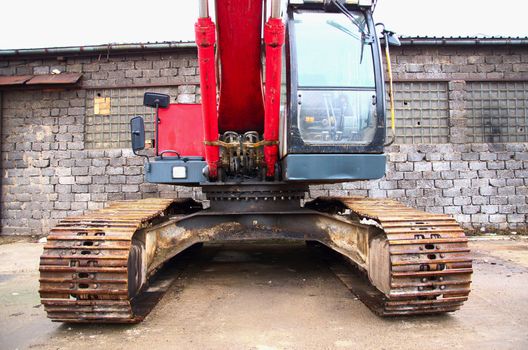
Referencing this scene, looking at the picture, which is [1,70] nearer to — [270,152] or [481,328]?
[270,152]

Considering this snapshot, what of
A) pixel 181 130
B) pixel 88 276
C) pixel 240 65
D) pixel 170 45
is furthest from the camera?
pixel 170 45

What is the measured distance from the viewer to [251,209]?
4.36 meters

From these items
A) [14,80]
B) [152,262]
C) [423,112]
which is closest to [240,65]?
[152,262]

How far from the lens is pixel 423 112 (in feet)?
28.1

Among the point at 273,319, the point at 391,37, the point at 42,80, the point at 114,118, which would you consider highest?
the point at 42,80

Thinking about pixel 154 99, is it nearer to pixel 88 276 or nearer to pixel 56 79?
pixel 88 276

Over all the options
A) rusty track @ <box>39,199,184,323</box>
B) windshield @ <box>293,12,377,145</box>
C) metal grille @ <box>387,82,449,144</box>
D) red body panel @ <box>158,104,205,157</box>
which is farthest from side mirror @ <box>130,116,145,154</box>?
metal grille @ <box>387,82,449,144</box>

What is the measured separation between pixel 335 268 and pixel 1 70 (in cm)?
803

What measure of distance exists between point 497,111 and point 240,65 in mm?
7120

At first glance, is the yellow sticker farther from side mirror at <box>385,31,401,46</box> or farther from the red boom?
side mirror at <box>385,31,401,46</box>

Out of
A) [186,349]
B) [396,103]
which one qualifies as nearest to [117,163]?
[396,103]

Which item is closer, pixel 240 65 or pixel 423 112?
pixel 240 65

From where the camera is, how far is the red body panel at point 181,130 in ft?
16.0

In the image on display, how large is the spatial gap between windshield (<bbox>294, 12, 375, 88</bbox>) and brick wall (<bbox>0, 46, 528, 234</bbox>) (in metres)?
4.54
